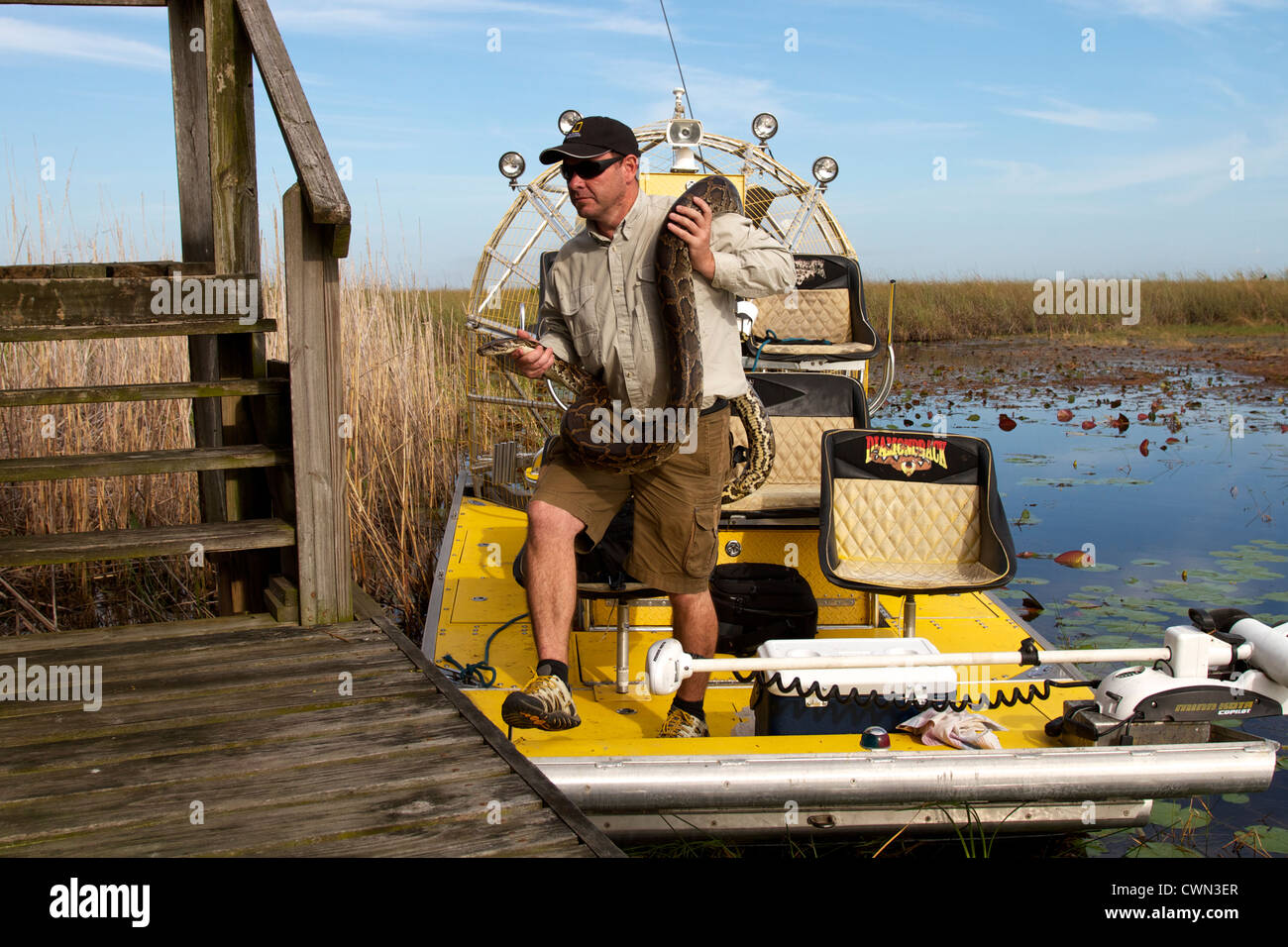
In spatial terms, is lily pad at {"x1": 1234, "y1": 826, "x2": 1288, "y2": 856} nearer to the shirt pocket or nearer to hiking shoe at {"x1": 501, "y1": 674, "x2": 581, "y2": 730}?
hiking shoe at {"x1": 501, "y1": 674, "x2": 581, "y2": 730}

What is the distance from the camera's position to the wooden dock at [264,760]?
2457 mm

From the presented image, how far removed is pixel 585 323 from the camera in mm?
4152

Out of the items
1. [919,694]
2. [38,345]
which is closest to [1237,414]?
[919,694]

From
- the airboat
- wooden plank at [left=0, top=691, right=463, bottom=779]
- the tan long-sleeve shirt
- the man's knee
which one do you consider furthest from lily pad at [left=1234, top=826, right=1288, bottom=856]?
wooden plank at [left=0, top=691, right=463, bottom=779]

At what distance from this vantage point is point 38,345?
730 centimetres

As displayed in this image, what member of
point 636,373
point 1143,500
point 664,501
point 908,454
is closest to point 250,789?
point 664,501

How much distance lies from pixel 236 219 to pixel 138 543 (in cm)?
123

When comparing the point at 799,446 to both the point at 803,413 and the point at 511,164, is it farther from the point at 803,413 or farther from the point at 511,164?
the point at 511,164

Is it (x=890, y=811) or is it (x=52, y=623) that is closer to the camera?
(x=890, y=811)

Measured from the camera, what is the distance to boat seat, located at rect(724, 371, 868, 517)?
6719 millimetres

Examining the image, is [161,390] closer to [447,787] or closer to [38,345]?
[447,787]

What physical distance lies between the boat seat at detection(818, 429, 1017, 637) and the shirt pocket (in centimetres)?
158

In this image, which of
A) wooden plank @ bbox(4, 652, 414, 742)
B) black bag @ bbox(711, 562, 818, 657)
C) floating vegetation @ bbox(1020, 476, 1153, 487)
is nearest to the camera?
wooden plank @ bbox(4, 652, 414, 742)
